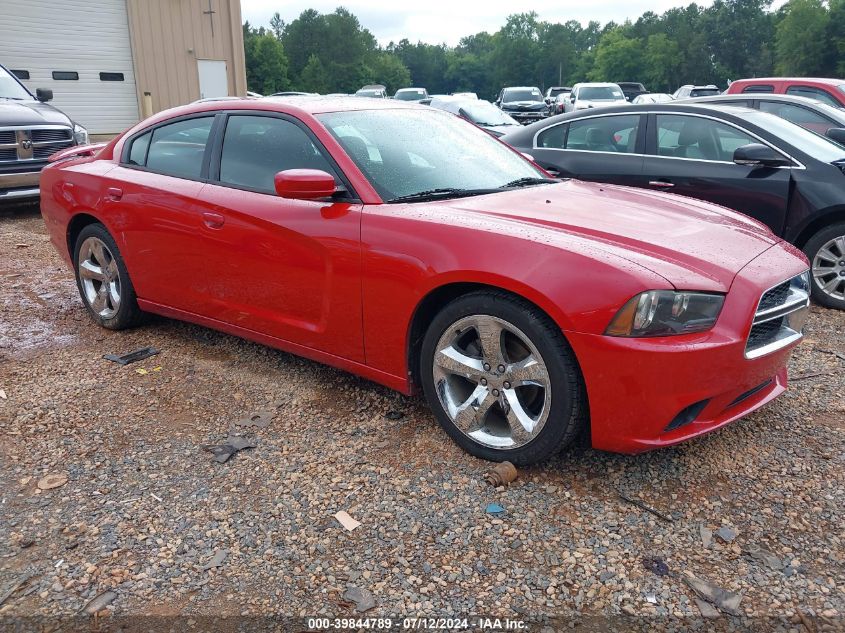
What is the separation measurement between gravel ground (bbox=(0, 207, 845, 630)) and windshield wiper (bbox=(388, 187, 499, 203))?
107cm

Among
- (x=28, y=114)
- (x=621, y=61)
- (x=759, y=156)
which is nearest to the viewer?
(x=759, y=156)

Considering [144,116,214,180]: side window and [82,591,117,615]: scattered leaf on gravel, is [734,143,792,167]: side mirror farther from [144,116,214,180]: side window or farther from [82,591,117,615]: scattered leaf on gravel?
[82,591,117,615]: scattered leaf on gravel

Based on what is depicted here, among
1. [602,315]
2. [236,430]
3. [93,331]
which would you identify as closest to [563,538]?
[602,315]

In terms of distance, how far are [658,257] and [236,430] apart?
2108 mm

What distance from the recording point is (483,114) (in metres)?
15.2

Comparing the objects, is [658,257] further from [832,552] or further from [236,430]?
[236,430]

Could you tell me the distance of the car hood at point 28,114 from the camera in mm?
8945

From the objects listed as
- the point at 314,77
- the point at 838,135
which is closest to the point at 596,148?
the point at 838,135

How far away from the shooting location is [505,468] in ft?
9.75

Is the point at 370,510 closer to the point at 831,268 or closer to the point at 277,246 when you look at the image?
the point at 277,246

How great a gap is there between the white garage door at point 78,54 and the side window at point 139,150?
1661 centimetres

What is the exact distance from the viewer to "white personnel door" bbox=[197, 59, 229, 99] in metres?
21.7

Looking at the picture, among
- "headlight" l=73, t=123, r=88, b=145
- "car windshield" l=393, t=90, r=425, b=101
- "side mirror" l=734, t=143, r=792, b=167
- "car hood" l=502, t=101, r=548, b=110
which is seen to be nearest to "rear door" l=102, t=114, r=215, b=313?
"side mirror" l=734, t=143, r=792, b=167

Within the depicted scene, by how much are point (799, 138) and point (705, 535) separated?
4358 mm
